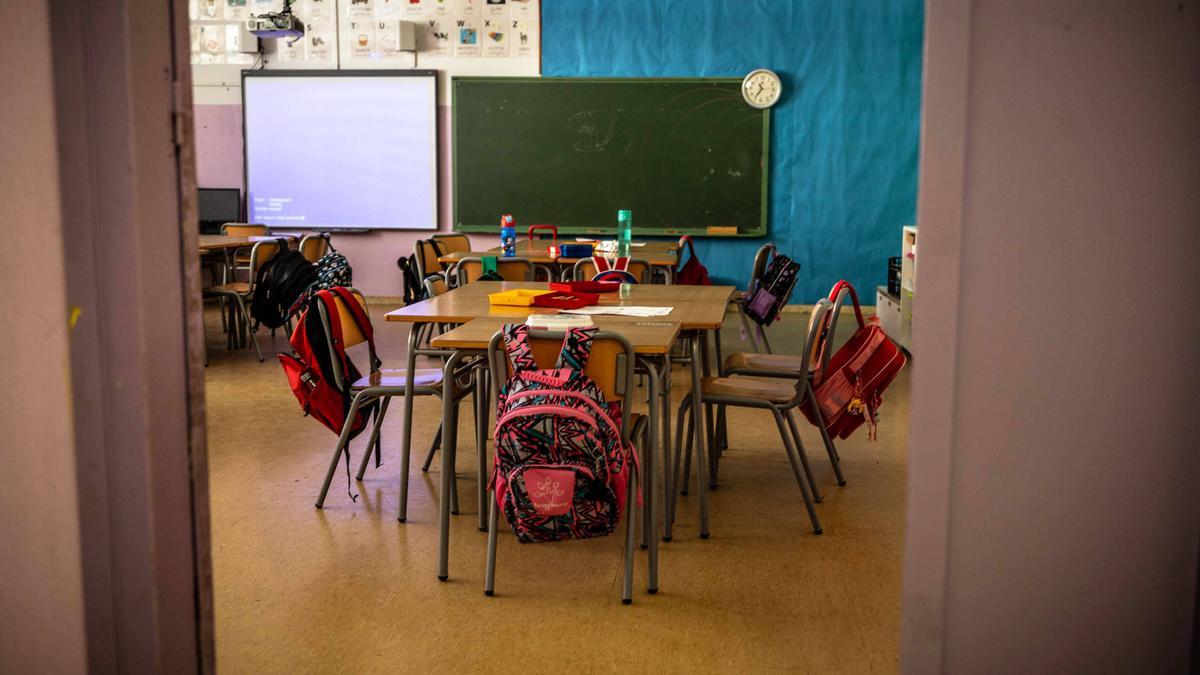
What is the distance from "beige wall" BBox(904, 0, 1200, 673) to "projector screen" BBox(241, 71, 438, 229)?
854cm

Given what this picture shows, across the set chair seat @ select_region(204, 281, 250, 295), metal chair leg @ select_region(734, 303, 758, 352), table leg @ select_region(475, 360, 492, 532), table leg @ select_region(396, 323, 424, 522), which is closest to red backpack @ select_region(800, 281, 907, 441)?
table leg @ select_region(475, 360, 492, 532)

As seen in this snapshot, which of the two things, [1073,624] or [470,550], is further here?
[470,550]

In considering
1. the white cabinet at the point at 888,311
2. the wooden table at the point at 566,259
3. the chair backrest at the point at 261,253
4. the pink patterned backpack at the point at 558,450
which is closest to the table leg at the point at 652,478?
the pink patterned backpack at the point at 558,450

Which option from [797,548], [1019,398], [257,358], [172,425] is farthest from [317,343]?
[257,358]

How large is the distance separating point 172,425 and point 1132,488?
4.22 feet

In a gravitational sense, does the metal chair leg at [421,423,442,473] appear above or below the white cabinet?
below

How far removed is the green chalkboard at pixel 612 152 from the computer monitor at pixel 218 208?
2.03 metres

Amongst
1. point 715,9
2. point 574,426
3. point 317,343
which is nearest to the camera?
point 574,426

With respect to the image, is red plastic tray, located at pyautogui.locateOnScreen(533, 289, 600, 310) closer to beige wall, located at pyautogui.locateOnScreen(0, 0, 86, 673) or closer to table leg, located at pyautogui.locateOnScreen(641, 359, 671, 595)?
table leg, located at pyautogui.locateOnScreen(641, 359, 671, 595)

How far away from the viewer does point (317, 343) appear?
354 centimetres

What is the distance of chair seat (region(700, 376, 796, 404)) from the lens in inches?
143

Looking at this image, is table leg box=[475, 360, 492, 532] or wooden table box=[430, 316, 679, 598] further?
table leg box=[475, 360, 492, 532]

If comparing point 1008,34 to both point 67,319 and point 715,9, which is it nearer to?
point 67,319

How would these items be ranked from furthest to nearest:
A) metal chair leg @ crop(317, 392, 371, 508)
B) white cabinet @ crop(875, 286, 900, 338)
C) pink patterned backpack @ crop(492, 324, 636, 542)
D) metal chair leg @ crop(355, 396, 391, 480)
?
white cabinet @ crop(875, 286, 900, 338) < metal chair leg @ crop(355, 396, 391, 480) < metal chair leg @ crop(317, 392, 371, 508) < pink patterned backpack @ crop(492, 324, 636, 542)
